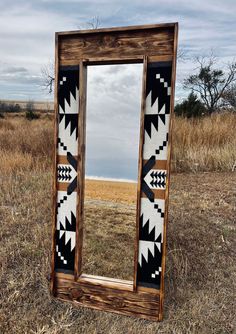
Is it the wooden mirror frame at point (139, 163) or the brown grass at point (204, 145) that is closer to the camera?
the wooden mirror frame at point (139, 163)

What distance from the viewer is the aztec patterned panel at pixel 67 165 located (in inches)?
82.0

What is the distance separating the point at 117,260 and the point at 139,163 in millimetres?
966

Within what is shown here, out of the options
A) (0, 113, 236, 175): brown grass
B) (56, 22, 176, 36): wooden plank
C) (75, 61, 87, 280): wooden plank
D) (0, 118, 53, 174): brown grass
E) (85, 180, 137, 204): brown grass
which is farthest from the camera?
(0, 113, 236, 175): brown grass

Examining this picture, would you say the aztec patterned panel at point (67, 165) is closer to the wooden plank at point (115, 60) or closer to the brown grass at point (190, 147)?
the wooden plank at point (115, 60)

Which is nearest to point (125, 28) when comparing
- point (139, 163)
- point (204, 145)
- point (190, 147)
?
Answer: point (139, 163)

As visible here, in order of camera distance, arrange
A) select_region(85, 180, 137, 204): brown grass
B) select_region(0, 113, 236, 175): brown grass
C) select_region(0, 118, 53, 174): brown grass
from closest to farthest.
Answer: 1. select_region(85, 180, 137, 204): brown grass
2. select_region(0, 118, 53, 174): brown grass
3. select_region(0, 113, 236, 175): brown grass

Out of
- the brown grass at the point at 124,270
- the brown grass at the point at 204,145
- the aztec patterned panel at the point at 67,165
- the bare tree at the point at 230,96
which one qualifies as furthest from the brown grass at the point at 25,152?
the bare tree at the point at 230,96

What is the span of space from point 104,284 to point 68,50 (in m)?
1.57

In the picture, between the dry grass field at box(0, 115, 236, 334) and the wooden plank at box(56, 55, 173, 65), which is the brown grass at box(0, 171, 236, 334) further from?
the wooden plank at box(56, 55, 173, 65)

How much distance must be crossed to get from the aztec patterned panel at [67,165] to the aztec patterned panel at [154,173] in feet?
1.57

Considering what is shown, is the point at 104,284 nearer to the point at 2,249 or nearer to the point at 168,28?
the point at 2,249

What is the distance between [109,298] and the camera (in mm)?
2145

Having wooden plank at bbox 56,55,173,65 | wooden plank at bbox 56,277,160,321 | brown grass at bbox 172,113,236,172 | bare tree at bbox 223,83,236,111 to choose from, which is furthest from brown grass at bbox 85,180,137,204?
bare tree at bbox 223,83,236,111

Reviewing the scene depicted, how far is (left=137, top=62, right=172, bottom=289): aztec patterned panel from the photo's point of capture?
1891mm
